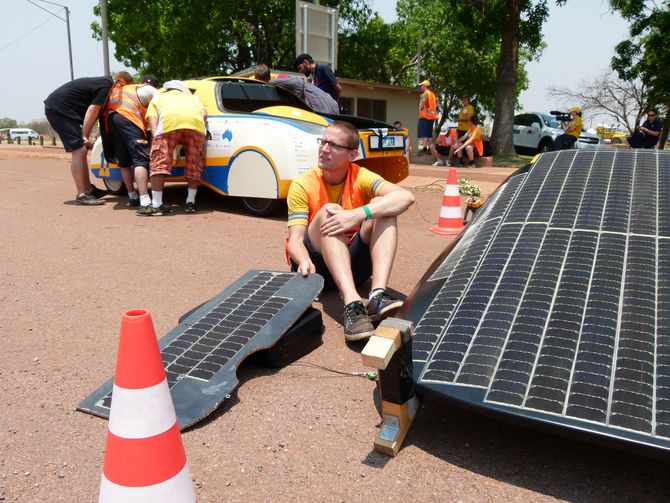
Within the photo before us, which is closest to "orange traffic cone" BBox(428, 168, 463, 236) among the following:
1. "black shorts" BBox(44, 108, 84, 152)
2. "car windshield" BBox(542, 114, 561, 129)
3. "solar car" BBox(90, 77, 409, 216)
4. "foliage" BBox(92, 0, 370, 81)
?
"solar car" BBox(90, 77, 409, 216)

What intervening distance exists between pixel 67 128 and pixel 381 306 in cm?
576

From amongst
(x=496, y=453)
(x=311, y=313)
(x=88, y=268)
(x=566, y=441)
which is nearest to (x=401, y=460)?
(x=496, y=453)

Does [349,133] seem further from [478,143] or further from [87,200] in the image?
[478,143]

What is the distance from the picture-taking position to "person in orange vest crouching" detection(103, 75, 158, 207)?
21.9 feet

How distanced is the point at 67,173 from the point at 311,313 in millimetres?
10892

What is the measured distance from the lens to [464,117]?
14.3 meters

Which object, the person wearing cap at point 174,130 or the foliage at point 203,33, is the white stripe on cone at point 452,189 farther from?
the foliage at point 203,33

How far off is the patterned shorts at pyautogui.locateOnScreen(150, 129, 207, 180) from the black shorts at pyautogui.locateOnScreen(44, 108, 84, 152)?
1.40 meters

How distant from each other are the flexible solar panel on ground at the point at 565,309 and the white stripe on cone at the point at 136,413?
0.95 m

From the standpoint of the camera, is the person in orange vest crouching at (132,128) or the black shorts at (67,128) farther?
the black shorts at (67,128)

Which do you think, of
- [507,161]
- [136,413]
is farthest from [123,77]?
[507,161]

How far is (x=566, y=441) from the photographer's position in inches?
85.7

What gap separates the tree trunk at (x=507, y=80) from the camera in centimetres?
1675

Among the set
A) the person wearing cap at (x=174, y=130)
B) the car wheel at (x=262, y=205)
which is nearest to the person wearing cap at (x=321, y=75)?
the person wearing cap at (x=174, y=130)
